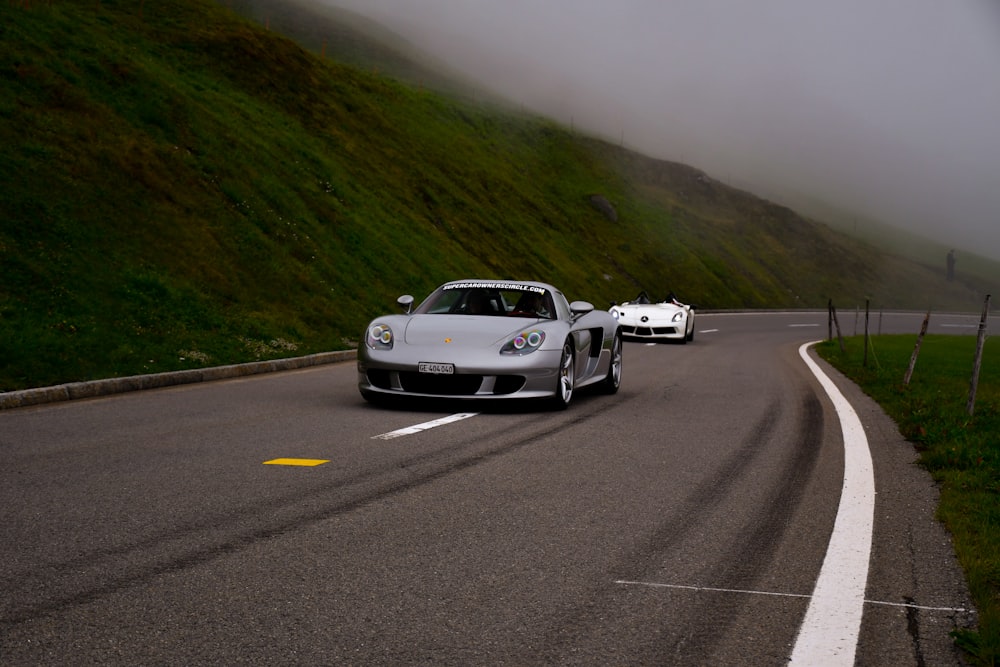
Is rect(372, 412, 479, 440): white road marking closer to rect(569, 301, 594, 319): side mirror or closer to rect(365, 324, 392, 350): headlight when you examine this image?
rect(365, 324, 392, 350): headlight

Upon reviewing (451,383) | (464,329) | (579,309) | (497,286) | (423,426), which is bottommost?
(423,426)

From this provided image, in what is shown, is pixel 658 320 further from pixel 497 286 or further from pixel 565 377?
pixel 565 377

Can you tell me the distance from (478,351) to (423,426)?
1.37 metres

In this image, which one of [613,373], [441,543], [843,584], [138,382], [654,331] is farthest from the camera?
[654,331]

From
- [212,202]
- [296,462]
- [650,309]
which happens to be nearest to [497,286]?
[296,462]

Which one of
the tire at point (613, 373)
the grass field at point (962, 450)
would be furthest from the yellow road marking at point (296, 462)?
the tire at point (613, 373)

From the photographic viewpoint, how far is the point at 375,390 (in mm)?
10062

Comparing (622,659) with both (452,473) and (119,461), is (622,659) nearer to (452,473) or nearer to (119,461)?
(452,473)

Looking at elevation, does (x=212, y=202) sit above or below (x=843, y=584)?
above

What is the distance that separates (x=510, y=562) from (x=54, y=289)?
1210cm

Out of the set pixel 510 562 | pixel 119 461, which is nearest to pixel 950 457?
pixel 510 562

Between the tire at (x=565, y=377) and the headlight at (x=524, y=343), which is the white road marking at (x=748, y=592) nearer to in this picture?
the headlight at (x=524, y=343)

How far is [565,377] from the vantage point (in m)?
10.5

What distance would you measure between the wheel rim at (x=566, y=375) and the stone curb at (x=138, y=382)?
5.14 m
